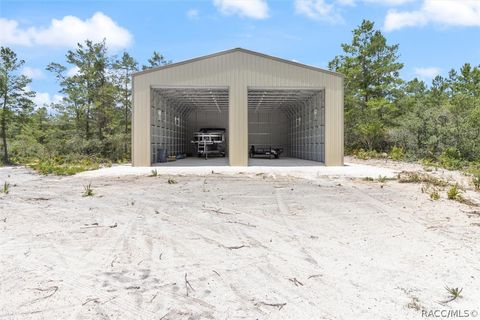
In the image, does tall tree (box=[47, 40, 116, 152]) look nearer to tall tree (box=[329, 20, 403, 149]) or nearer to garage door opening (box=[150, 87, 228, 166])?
garage door opening (box=[150, 87, 228, 166])

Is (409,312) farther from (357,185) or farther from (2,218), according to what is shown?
(357,185)

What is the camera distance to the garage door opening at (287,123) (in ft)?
73.8

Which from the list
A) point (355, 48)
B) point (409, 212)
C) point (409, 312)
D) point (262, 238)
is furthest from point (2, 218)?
point (355, 48)

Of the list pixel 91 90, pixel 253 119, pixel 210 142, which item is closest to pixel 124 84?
pixel 91 90

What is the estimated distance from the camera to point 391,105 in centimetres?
3195

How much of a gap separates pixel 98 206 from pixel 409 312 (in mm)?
6861

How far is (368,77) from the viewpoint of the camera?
34.2 metres

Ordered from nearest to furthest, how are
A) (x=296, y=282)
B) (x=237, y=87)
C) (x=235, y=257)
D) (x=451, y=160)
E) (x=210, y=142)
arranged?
(x=296, y=282) < (x=235, y=257) < (x=237, y=87) < (x=451, y=160) < (x=210, y=142)

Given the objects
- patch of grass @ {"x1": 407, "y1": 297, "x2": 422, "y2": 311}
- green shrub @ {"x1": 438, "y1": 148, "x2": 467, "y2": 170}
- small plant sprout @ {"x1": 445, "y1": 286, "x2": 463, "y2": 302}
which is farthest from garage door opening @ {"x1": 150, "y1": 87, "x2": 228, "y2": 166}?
patch of grass @ {"x1": 407, "y1": 297, "x2": 422, "y2": 311}

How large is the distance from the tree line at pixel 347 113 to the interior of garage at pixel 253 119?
13.4 feet

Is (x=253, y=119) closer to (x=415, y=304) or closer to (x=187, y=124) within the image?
(x=187, y=124)

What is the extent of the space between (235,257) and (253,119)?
99.7ft

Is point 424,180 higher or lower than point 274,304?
higher

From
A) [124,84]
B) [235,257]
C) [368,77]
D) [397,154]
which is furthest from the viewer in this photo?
[368,77]
